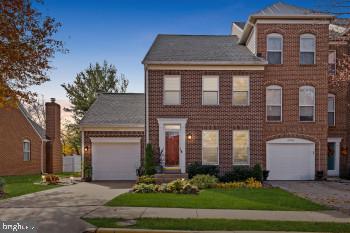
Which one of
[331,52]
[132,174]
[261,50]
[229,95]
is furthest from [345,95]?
[132,174]

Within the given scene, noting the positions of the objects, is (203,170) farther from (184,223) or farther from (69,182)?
(184,223)

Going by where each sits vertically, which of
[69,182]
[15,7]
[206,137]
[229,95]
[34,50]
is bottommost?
[69,182]

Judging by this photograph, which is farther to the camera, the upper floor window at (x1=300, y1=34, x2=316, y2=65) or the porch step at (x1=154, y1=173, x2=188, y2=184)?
the upper floor window at (x1=300, y1=34, x2=316, y2=65)

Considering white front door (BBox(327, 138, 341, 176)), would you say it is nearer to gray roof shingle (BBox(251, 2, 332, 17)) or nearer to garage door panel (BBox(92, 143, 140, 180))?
gray roof shingle (BBox(251, 2, 332, 17))

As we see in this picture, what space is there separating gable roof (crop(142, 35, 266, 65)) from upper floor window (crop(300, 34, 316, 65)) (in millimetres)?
2766

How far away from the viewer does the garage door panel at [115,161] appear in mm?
22438

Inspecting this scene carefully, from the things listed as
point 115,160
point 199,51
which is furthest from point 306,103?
point 115,160

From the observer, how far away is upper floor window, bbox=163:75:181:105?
67.4 ft

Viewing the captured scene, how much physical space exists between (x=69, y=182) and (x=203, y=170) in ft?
25.2

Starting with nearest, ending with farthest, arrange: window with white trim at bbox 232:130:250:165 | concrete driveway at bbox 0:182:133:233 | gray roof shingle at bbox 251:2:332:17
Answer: concrete driveway at bbox 0:182:133:233 → window with white trim at bbox 232:130:250:165 → gray roof shingle at bbox 251:2:332:17

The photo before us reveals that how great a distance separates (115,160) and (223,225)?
47.5 ft

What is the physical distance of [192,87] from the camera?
20.5 m

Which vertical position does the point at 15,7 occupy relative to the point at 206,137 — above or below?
above

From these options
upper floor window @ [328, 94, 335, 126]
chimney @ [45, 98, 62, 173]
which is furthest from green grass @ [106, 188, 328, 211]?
chimney @ [45, 98, 62, 173]
